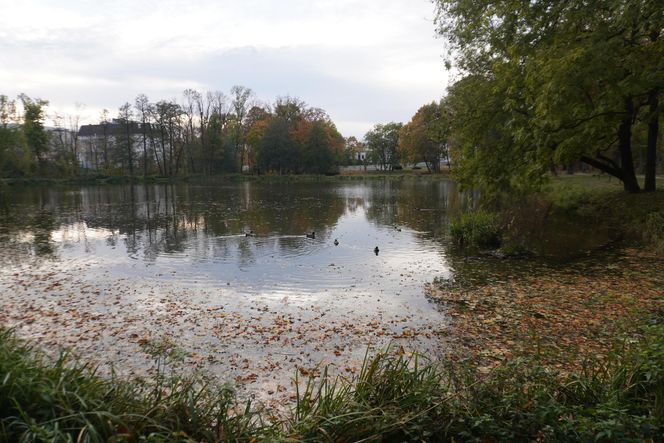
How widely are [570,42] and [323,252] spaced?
992 centimetres

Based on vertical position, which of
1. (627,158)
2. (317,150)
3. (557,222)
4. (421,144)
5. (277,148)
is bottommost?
(557,222)

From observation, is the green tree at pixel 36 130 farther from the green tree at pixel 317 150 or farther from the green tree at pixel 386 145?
the green tree at pixel 386 145

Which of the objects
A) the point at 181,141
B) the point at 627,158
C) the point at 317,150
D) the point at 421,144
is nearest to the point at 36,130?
the point at 181,141

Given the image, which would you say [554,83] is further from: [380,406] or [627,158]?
[380,406]

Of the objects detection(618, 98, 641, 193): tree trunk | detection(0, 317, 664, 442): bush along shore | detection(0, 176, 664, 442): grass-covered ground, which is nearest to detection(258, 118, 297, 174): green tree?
detection(618, 98, 641, 193): tree trunk

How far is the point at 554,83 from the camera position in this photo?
11539 millimetres

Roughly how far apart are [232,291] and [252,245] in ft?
18.9

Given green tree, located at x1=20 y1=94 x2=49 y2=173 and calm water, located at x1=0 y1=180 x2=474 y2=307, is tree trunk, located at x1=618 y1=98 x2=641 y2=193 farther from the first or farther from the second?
green tree, located at x1=20 y1=94 x2=49 y2=173

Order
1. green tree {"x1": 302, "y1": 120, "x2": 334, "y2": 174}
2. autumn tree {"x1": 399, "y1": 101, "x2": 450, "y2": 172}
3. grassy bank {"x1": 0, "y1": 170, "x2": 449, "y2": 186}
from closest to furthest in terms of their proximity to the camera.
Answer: grassy bank {"x1": 0, "y1": 170, "x2": 449, "y2": 186}
green tree {"x1": 302, "y1": 120, "x2": 334, "y2": 174}
autumn tree {"x1": 399, "y1": 101, "x2": 450, "y2": 172}

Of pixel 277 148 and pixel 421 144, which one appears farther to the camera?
pixel 421 144

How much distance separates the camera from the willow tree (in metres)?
11.6

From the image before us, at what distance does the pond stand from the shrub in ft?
3.23

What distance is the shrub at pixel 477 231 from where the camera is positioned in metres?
14.6

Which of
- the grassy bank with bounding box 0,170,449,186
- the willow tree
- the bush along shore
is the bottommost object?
the bush along shore
